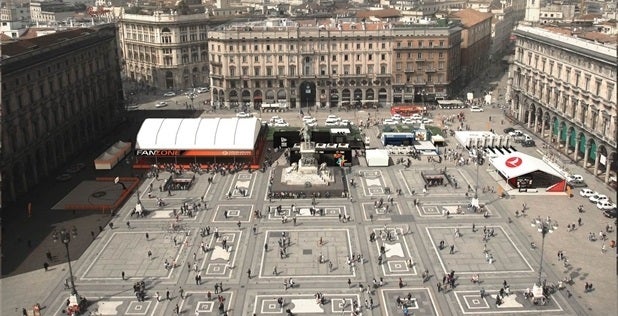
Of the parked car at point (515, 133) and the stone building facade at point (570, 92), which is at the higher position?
the stone building facade at point (570, 92)

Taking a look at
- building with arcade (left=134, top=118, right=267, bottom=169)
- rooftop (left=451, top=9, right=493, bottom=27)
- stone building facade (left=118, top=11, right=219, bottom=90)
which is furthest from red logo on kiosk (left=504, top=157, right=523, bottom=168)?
stone building facade (left=118, top=11, right=219, bottom=90)

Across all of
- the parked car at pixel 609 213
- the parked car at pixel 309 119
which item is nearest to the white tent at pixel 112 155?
the parked car at pixel 309 119

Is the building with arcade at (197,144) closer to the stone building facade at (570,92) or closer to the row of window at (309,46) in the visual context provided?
the row of window at (309,46)

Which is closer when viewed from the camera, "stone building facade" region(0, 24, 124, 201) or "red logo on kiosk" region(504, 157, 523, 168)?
"stone building facade" region(0, 24, 124, 201)

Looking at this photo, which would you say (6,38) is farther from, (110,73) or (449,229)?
(449,229)

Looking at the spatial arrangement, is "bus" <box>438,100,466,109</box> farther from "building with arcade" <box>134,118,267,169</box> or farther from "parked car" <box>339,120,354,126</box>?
"building with arcade" <box>134,118,267,169</box>

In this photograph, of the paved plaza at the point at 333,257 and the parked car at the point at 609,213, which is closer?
the paved plaza at the point at 333,257

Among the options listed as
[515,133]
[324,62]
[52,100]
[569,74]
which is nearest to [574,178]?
[569,74]
